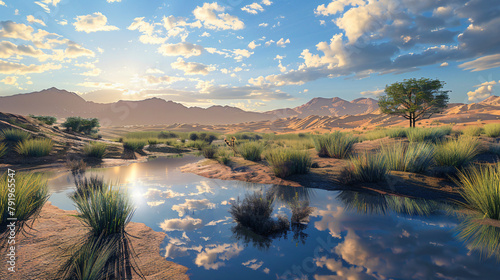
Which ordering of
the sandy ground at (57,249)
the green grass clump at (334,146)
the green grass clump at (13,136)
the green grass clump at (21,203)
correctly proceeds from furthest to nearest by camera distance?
1. the green grass clump at (13,136)
2. the green grass clump at (334,146)
3. the green grass clump at (21,203)
4. the sandy ground at (57,249)

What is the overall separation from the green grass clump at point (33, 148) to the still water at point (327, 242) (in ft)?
28.7

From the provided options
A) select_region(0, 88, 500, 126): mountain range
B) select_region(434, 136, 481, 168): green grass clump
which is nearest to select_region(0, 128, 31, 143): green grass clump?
select_region(434, 136, 481, 168): green grass clump

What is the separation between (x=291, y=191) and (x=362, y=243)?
A: 3.78 meters

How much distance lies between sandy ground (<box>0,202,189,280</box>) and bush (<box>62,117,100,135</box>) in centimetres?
2065

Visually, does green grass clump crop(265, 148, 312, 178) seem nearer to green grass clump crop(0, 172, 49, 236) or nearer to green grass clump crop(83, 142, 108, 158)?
green grass clump crop(0, 172, 49, 236)

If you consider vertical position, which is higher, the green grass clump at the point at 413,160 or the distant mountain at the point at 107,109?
the distant mountain at the point at 107,109

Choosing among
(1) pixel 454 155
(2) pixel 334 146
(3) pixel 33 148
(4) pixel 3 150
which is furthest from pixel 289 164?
(4) pixel 3 150

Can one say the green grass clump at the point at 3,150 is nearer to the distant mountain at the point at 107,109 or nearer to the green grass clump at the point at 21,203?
the green grass clump at the point at 21,203

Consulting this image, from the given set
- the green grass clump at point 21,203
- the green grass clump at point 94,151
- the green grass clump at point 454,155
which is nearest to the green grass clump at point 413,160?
the green grass clump at point 454,155

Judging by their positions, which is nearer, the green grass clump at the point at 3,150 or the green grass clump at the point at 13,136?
the green grass clump at the point at 3,150

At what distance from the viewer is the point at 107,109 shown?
156m

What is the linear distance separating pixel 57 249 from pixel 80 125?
2382cm

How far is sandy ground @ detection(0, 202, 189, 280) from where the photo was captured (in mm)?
3307

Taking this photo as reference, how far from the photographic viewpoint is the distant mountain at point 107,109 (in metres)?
144
